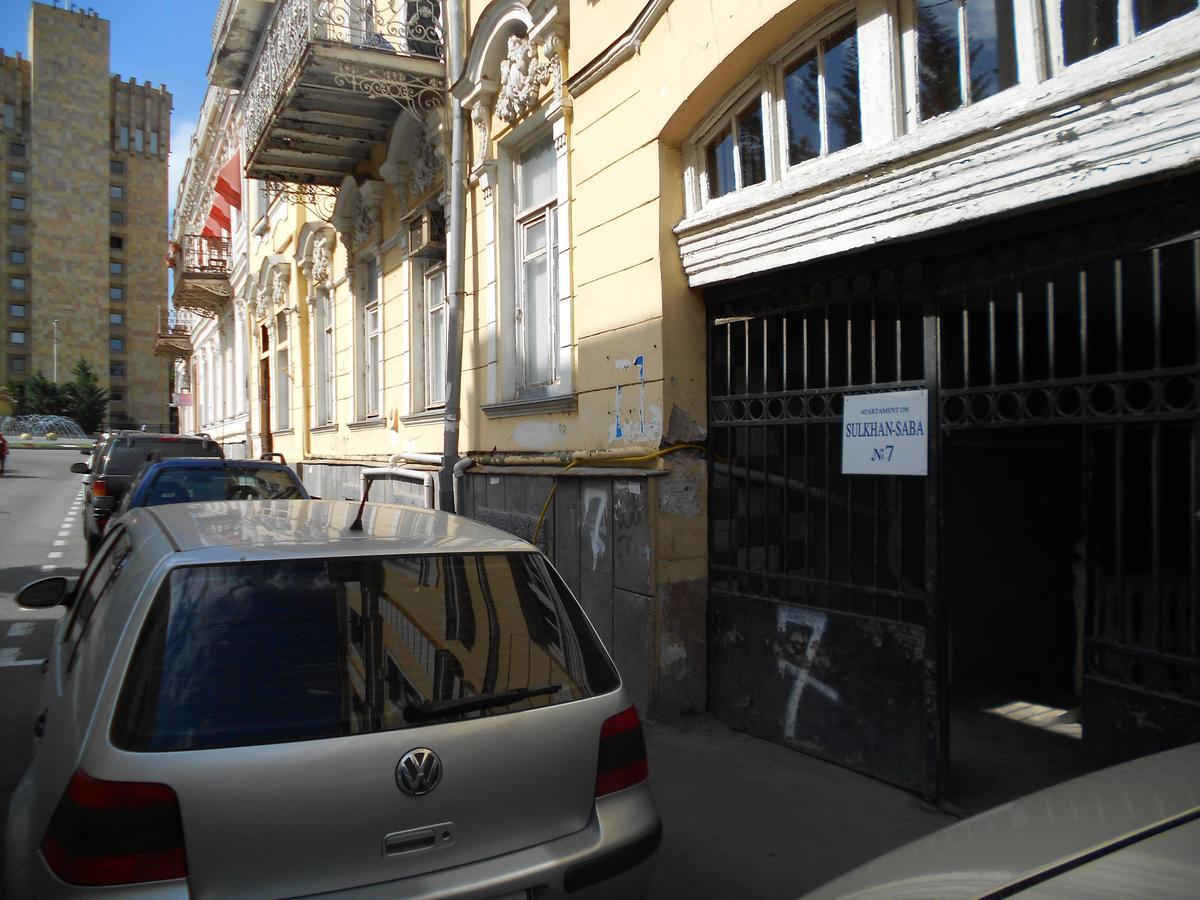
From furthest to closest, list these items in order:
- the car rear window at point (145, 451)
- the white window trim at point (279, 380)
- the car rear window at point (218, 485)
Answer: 1. the white window trim at point (279, 380)
2. the car rear window at point (145, 451)
3. the car rear window at point (218, 485)

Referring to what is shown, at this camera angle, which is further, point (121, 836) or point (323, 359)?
point (323, 359)

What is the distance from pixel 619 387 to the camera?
603 cm

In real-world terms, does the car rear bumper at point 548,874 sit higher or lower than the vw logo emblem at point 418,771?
lower

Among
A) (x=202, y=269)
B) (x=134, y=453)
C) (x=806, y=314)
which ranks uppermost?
(x=202, y=269)

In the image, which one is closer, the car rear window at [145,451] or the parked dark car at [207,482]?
the parked dark car at [207,482]

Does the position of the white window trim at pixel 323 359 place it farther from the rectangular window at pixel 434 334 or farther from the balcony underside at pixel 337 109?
the rectangular window at pixel 434 334

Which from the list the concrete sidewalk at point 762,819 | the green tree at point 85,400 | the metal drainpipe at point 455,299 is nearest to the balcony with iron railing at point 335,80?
the metal drainpipe at point 455,299

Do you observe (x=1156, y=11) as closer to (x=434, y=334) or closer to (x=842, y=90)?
(x=842, y=90)

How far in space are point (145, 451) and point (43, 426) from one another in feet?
211

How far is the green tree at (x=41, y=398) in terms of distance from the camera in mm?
67625

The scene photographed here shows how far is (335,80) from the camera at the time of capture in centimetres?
931

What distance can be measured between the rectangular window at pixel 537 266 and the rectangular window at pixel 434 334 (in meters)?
2.02

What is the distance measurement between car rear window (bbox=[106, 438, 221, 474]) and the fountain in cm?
6162

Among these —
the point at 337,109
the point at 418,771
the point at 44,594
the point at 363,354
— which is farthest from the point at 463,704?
the point at 363,354
